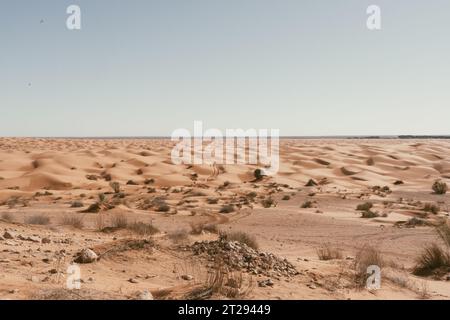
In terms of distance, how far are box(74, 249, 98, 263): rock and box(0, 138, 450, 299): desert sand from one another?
11 cm

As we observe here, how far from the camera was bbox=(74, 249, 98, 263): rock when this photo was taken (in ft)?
20.4

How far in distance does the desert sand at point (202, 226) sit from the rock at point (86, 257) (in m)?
0.11

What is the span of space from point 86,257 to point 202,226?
4.85 meters

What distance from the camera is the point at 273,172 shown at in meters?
26.2

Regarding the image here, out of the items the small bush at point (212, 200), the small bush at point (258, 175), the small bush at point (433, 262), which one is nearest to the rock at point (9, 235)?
the small bush at point (433, 262)

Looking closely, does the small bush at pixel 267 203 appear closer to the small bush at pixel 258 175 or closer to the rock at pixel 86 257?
the small bush at pixel 258 175

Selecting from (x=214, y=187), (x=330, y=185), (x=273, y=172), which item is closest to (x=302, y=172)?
(x=273, y=172)

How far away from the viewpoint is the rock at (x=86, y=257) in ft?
20.4

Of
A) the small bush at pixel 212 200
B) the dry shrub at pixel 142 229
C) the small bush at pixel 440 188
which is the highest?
the dry shrub at pixel 142 229

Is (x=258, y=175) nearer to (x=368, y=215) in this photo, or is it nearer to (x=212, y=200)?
(x=212, y=200)

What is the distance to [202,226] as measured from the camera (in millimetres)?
10875

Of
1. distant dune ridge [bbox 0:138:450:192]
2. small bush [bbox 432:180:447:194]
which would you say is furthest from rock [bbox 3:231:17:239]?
small bush [bbox 432:180:447:194]

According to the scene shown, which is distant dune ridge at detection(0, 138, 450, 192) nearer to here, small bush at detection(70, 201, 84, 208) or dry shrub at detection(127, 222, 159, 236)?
small bush at detection(70, 201, 84, 208)
